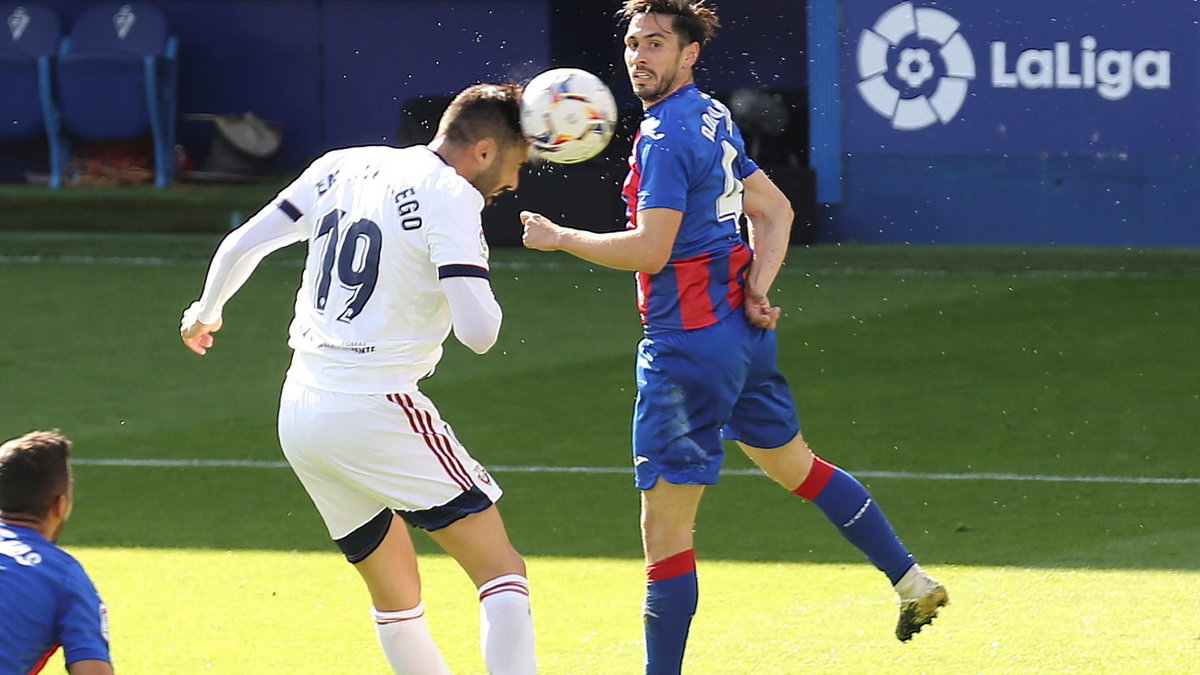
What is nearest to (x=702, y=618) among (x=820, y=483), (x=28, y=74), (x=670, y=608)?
(x=820, y=483)

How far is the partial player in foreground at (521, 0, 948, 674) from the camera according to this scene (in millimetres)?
4746

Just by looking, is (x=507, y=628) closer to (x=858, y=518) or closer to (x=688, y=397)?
(x=688, y=397)

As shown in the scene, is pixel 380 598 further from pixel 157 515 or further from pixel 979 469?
pixel 979 469

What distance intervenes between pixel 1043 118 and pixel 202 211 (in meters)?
7.32

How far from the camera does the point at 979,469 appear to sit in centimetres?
806

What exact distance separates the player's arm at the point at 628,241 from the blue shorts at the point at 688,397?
307 millimetres

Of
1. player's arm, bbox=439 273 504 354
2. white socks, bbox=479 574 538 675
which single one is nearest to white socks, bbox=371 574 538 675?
white socks, bbox=479 574 538 675

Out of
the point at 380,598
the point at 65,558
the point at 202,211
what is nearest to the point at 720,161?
the point at 380,598

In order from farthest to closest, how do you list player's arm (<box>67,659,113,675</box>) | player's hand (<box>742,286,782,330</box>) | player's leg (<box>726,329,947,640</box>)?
player's leg (<box>726,329,947,640</box>) < player's hand (<box>742,286,782,330</box>) < player's arm (<box>67,659,113,675</box>)

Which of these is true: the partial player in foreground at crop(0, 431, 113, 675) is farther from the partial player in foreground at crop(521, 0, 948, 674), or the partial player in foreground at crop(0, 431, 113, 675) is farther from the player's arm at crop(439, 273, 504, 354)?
the partial player in foreground at crop(521, 0, 948, 674)

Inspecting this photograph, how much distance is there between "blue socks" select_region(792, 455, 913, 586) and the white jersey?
139 cm

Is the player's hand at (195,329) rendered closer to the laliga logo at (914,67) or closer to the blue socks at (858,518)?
A: the blue socks at (858,518)

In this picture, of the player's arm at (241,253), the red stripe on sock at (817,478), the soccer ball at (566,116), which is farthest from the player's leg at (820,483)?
the player's arm at (241,253)

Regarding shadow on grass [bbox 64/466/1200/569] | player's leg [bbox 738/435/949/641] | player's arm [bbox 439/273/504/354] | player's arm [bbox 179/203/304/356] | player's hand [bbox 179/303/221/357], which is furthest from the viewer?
shadow on grass [bbox 64/466/1200/569]
